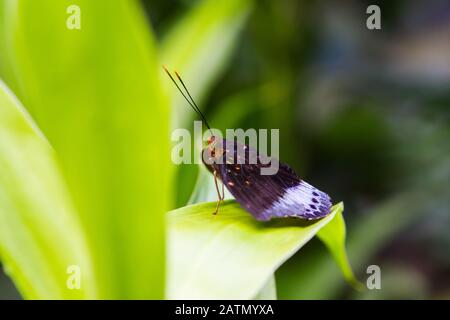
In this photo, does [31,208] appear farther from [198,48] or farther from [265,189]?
[198,48]

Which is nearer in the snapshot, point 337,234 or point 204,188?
point 337,234

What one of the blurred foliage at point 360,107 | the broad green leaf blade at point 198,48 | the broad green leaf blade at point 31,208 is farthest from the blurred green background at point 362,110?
the broad green leaf blade at point 31,208

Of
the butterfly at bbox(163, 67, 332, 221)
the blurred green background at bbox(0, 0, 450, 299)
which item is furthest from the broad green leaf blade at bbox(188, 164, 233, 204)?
the blurred green background at bbox(0, 0, 450, 299)

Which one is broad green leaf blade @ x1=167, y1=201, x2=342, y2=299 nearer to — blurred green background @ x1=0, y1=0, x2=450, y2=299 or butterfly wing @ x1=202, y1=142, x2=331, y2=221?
butterfly wing @ x1=202, y1=142, x2=331, y2=221

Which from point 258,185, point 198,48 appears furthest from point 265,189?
point 198,48

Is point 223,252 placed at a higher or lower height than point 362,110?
lower

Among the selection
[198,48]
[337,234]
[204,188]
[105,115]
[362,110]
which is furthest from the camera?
[362,110]

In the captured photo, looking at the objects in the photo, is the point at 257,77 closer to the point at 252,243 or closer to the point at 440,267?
the point at 440,267
